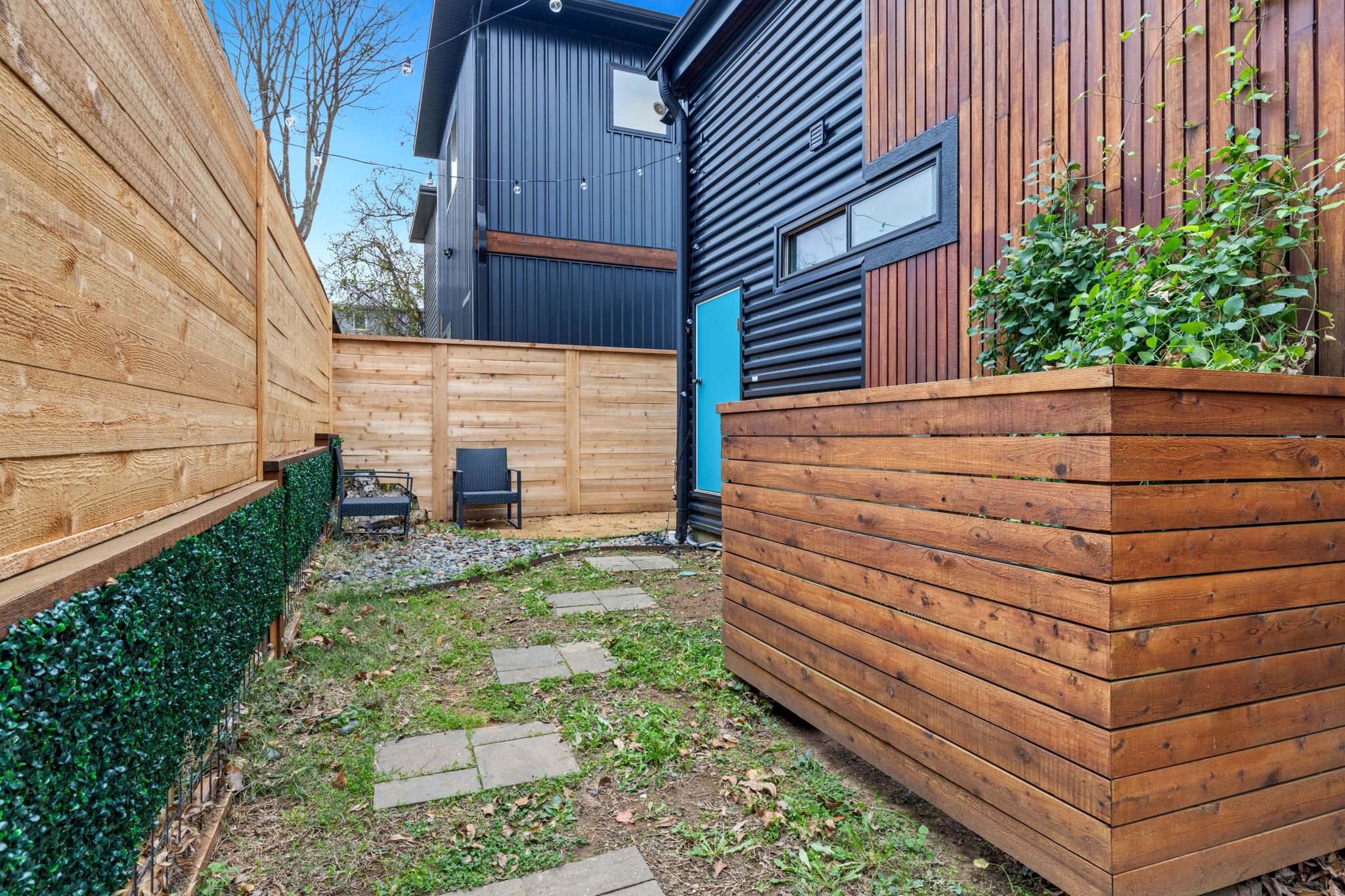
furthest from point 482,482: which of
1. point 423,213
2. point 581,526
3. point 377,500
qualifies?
point 423,213

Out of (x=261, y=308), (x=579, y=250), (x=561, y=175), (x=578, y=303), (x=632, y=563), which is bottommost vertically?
(x=632, y=563)

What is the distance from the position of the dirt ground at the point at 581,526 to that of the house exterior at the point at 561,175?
8.50ft

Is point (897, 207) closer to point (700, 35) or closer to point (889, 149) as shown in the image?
point (889, 149)

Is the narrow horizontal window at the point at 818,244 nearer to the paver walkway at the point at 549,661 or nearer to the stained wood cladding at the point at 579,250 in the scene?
the paver walkway at the point at 549,661

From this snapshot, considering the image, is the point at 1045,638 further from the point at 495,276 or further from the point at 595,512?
the point at 495,276

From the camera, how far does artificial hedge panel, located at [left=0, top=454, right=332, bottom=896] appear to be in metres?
0.87

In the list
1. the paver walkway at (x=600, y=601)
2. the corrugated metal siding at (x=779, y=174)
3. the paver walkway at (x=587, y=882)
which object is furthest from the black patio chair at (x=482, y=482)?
the paver walkway at (x=587, y=882)

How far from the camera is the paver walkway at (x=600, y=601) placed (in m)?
4.02

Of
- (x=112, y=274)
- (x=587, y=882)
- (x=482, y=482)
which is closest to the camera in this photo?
(x=112, y=274)

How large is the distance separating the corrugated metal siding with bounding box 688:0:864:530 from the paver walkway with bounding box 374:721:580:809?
270 cm

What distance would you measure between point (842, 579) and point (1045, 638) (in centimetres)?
69

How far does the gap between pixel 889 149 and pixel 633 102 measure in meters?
6.89

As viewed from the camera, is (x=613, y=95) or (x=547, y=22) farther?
(x=613, y=95)

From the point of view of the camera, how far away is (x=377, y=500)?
5.98 metres
